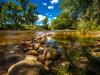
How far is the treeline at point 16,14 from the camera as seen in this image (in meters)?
94.2

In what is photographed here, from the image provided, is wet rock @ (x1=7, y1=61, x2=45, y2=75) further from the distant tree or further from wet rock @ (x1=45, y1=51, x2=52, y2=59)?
the distant tree

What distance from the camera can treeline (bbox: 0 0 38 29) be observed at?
94.2m

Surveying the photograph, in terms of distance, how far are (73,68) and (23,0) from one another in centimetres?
10367

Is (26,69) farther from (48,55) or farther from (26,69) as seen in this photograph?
(48,55)

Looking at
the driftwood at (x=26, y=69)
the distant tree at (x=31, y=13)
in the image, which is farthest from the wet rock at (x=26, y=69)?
the distant tree at (x=31, y=13)

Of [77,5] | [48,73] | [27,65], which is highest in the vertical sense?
[77,5]

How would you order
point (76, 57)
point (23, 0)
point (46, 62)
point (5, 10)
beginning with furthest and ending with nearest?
point (23, 0) < point (5, 10) < point (76, 57) < point (46, 62)

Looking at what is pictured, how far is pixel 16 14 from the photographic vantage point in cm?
10275

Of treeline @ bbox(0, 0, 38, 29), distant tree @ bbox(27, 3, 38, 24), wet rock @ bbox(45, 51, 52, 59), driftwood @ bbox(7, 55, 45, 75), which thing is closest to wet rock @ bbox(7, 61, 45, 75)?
driftwood @ bbox(7, 55, 45, 75)

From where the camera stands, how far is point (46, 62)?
7938 millimetres

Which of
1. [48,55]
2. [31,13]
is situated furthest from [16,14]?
[48,55]

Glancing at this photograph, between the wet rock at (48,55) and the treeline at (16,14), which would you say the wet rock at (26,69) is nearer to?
the wet rock at (48,55)

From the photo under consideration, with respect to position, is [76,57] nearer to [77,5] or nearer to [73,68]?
[73,68]

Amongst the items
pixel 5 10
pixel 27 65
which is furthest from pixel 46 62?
pixel 5 10
